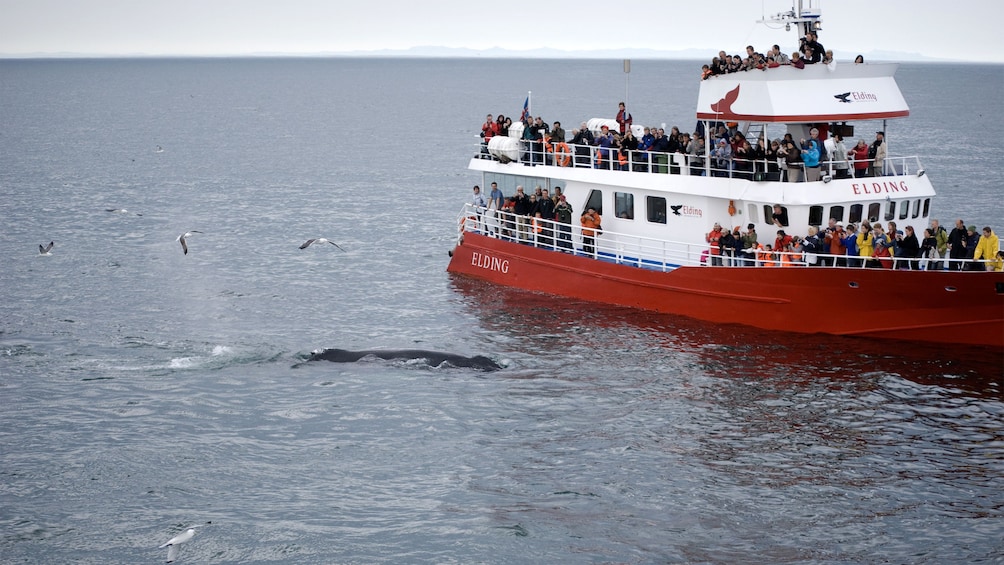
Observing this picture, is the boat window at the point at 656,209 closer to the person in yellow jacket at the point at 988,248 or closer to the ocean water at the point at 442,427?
the ocean water at the point at 442,427

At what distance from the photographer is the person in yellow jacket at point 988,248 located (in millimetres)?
28234

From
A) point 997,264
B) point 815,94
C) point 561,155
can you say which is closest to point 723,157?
point 815,94

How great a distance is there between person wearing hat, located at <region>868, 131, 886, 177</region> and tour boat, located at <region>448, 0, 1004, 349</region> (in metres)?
0.17

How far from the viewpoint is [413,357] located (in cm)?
2984

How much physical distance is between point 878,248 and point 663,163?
741cm

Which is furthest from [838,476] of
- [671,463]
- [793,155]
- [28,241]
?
[28,241]

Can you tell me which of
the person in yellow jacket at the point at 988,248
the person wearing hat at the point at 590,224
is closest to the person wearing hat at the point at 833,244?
the person in yellow jacket at the point at 988,248

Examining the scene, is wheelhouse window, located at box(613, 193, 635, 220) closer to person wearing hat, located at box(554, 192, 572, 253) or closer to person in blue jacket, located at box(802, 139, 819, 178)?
person wearing hat, located at box(554, 192, 572, 253)

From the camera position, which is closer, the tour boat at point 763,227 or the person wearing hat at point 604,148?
the tour boat at point 763,227

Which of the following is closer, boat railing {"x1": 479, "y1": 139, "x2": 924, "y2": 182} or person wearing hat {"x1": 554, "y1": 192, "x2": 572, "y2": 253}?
boat railing {"x1": 479, "y1": 139, "x2": 924, "y2": 182}

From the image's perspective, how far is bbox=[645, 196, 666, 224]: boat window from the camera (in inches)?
1358

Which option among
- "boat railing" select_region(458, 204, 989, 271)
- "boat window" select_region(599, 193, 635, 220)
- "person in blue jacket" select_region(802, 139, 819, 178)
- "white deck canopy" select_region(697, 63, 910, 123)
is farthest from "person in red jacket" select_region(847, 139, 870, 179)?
"boat window" select_region(599, 193, 635, 220)

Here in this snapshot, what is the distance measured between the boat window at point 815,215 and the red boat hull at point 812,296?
2106 millimetres

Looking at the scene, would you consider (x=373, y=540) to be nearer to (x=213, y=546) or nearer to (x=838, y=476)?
(x=213, y=546)
